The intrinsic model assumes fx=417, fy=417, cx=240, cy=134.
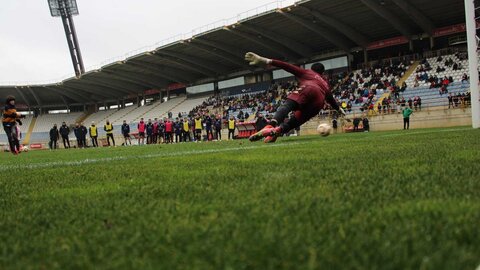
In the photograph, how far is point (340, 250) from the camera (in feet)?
4.77

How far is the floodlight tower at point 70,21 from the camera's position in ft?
200

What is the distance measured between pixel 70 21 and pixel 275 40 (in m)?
37.9

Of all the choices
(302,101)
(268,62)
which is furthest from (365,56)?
(268,62)

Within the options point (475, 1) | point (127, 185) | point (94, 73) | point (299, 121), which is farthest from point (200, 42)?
point (127, 185)

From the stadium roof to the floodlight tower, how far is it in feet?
17.3

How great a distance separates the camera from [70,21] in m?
61.4

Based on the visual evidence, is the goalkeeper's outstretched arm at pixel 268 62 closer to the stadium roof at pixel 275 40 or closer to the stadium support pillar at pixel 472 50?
the stadium support pillar at pixel 472 50

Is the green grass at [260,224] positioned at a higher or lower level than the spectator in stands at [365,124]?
higher

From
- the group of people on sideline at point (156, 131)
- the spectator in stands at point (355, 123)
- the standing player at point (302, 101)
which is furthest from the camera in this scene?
the group of people on sideline at point (156, 131)

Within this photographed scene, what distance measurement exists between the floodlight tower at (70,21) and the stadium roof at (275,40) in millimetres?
5265

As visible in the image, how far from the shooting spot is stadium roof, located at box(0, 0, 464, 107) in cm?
3122

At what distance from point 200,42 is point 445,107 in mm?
22838

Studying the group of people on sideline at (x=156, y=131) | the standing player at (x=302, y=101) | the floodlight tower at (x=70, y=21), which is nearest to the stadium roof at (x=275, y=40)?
the floodlight tower at (x=70, y=21)

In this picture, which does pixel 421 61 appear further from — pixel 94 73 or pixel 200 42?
pixel 94 73
